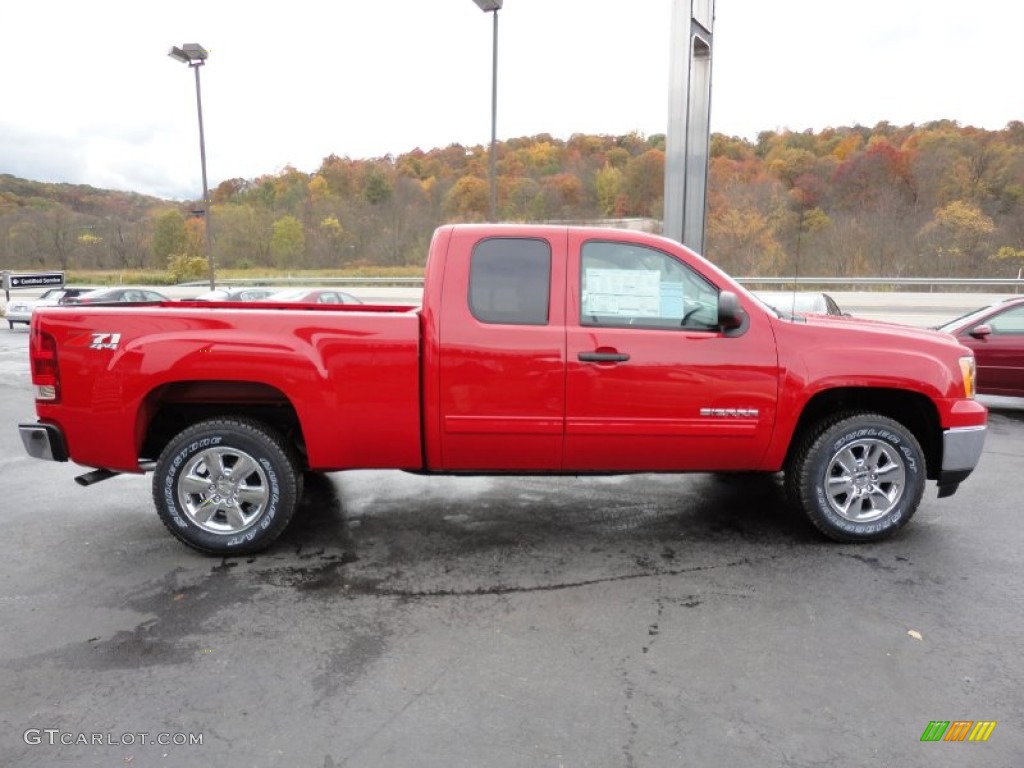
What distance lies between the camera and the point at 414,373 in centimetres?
408

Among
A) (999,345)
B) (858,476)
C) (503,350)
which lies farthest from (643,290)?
(999,345)

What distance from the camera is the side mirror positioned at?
397cm

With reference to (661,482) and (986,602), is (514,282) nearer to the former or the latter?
(661,482)

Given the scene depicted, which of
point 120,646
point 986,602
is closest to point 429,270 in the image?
point 120,646

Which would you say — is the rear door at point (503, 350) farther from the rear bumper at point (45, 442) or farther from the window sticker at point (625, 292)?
the rear bumper at point (45, 442)

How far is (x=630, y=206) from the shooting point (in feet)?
56.0

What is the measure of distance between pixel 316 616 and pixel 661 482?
3.20 m

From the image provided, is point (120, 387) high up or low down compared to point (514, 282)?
down

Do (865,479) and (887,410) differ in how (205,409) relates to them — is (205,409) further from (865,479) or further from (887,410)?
(887,410)

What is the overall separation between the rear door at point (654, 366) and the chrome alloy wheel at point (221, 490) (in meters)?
1.86

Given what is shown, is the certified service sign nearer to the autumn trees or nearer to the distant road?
the distant road

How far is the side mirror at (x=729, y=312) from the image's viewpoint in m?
3.97

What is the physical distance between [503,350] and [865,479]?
2.40m

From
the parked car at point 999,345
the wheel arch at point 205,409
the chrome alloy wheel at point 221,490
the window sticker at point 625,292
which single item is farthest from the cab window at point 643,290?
the parked car at point 999,345
